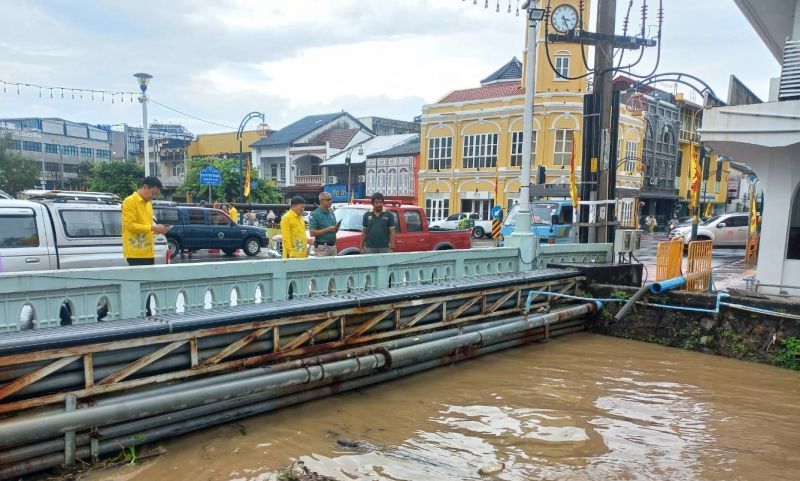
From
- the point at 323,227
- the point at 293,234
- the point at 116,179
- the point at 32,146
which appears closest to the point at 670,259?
the point at 323,227

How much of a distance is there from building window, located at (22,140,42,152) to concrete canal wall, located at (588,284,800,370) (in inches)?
2800

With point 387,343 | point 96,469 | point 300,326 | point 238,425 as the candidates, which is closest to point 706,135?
point 387,343

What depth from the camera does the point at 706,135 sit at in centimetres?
959

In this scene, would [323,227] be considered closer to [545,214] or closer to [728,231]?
[545,214]

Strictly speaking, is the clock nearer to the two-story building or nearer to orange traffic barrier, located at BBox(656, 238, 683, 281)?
orange traffic barrier, located at BBox(656, 238, 683, 281)

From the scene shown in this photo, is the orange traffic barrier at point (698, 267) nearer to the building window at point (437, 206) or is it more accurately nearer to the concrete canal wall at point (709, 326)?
the concrete canal wall at point (709, 326)

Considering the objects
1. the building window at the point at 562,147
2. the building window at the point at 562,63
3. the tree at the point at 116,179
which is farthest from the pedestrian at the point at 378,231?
the tree at the point at 116,179

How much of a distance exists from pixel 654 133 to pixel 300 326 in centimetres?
4526

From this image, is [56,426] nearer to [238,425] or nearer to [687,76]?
[238,425]

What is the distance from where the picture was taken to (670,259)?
997 centimetres

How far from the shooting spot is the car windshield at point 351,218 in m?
11.9

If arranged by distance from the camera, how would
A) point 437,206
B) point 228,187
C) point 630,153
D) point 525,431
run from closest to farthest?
point 525,431, point 228,187, point 630,153, point 437,206

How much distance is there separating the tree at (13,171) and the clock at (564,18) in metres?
50.4

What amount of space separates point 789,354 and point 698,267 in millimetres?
2712
